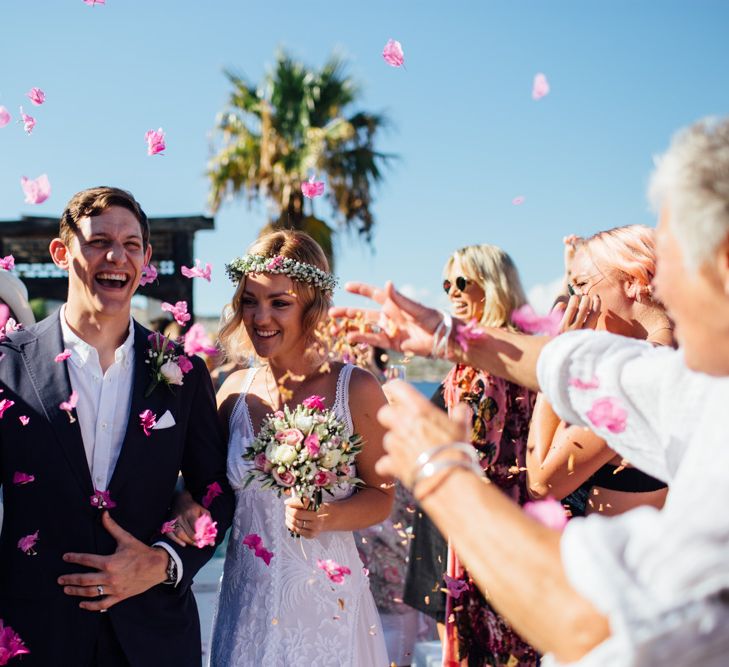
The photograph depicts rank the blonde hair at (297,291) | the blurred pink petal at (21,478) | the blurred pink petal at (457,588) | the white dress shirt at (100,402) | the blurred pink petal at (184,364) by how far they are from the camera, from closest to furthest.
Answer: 1. the blurred pink petal at (21,478)
2. the white dress shirt at (100,402)
3. the blurred pink petal at (184,364)
4. the blurred pink petal at (457,588)
5. the blonde hair at (297,291)

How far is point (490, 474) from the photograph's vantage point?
11.5ft

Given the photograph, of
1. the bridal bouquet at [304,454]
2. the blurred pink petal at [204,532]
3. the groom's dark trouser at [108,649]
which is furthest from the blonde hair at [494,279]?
the groom's dark trouser at [108,649]

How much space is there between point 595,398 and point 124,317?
6.60 ft

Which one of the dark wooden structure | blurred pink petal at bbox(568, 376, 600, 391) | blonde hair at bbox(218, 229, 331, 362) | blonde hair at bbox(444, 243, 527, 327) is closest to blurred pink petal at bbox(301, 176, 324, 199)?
blonde hair at bbox(218, 229, 331, 362)

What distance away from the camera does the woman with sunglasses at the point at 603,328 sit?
2.90 metres

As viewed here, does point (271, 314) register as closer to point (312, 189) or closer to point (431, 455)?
point (312, 189)

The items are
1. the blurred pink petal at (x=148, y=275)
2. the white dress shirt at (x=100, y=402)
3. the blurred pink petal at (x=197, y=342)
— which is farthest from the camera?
the blurred pink petal at (x=148, y=275)

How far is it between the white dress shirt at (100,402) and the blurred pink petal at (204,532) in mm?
98

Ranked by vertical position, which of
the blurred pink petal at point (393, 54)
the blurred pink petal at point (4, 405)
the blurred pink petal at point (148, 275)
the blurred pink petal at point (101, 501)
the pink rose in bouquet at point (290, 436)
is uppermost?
the blurred pink petal at point (393, 54)

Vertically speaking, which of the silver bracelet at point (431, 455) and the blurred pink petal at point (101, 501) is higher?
the silver bracelet at point (431, 455)

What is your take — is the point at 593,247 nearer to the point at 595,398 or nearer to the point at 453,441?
the point at 595,398

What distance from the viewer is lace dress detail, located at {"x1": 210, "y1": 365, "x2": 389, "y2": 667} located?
3070 millimetres

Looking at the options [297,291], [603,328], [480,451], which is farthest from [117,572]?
[603,328]

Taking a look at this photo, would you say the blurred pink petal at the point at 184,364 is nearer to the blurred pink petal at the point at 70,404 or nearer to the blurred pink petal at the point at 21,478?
the blurred pink petal at the point at 70,404
